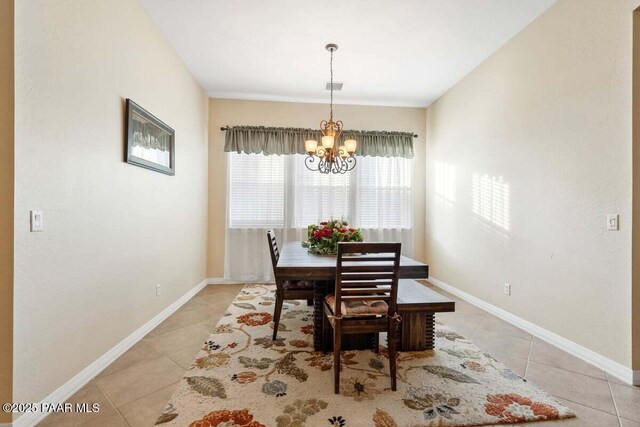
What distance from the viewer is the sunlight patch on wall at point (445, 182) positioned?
422 cm

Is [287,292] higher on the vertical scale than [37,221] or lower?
lower

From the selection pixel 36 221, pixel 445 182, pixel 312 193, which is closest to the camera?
pixel 36 221

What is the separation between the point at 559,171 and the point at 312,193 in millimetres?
3108

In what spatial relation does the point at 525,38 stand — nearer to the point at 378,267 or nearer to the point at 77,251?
the point at 378,267

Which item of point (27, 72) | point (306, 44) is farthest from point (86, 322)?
point (306, 44)

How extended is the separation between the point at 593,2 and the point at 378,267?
261 cm

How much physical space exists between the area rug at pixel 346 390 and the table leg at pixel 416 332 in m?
0.07

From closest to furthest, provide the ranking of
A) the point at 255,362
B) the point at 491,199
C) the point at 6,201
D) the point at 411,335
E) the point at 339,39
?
the point at 6,201, the point at 255,362, the point at 411,335, the point at 339,39, the point at 491,199

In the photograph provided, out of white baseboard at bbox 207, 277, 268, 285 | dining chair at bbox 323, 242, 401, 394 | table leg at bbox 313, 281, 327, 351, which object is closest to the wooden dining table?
table leg at bbox 313, 281, 327, 351

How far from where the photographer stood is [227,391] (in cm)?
190

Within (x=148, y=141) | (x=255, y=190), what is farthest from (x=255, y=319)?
(x=255, y=190)

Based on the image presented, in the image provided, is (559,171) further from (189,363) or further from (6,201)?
(6,201)

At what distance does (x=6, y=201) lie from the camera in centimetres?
148

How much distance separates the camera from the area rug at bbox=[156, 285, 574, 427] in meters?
1.66
